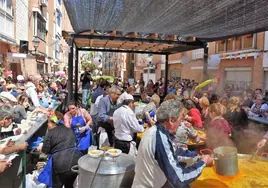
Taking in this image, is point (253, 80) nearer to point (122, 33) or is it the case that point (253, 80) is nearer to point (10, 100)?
point (122, 33)

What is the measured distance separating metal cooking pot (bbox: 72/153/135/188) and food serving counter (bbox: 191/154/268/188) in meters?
0.69

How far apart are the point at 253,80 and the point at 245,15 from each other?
10562mm

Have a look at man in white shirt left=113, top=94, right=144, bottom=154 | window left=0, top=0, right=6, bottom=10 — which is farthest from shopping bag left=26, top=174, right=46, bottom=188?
window left=0, top=0, right=6, bottom=10

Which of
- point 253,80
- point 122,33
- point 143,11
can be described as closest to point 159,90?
point 253,80

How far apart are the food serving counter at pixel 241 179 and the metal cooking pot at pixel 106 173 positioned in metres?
0.69

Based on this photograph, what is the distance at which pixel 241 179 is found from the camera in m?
2.79

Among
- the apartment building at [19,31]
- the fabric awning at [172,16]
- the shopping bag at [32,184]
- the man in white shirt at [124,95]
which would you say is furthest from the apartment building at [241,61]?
the shopping bag at [32,184]

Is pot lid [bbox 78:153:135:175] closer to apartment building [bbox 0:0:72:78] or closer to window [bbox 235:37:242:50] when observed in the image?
apartment building [bbox 0:0:72:78]

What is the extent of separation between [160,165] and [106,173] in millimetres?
773

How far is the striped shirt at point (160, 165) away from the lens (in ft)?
7.09

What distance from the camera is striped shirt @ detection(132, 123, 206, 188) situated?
216 centimetres

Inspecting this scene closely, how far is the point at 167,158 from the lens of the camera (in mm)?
2160

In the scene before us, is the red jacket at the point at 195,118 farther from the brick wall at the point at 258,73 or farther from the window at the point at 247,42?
the window at the point at 247,42

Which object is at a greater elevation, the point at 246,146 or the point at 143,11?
the point at 143,11
